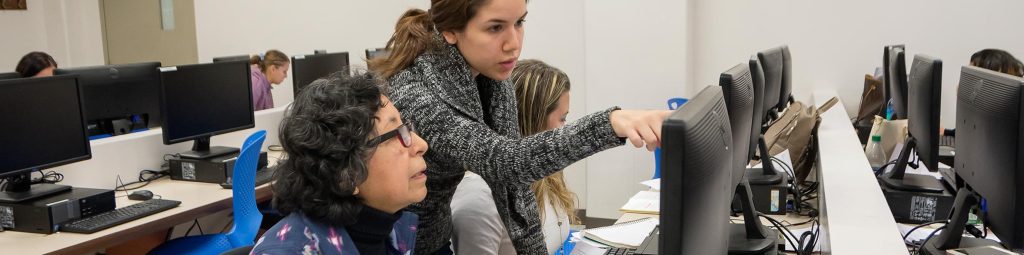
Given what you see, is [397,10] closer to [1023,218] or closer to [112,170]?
[112,170]

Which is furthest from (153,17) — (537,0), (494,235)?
(494,235)

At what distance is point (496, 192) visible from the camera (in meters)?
1.72

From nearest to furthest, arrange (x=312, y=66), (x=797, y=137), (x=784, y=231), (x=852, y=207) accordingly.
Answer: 1. (x=852, y=207)
2. (x=784, y=231)
3. (x=797, y=137)
4. (x=312, y=66)

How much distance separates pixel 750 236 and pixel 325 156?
1.00 meters

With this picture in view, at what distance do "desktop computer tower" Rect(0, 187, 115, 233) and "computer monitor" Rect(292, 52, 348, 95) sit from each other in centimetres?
226

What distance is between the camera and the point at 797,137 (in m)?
2.87

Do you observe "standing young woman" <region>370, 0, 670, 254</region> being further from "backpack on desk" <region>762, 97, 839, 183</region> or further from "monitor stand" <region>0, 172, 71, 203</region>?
"monitor stand" <region>0, 172, 71, 203</region>

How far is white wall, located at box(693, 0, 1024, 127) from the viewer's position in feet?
15.7

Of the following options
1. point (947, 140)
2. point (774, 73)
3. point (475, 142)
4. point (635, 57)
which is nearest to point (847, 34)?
point (635, 57)

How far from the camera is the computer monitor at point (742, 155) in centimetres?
165

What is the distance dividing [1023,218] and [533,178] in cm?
108

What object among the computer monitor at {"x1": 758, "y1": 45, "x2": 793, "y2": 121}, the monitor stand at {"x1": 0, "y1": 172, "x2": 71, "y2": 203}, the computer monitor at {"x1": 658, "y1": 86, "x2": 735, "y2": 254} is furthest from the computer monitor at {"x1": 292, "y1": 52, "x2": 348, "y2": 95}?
the computer monitor at {"x1": 658, "y1": 86, "x2": 735, "y2": 254}

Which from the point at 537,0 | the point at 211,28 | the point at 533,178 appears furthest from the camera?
the point at 211,28

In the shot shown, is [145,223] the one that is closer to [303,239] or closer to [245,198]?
[245,198]
